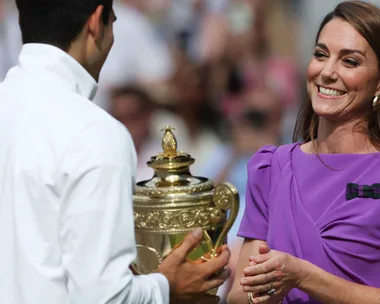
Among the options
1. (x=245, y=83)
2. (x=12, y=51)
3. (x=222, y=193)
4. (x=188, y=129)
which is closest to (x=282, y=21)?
(x=245, y=83)

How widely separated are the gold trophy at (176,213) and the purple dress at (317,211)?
11 centimetres

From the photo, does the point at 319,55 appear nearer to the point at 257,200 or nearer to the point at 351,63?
the point at 351,63

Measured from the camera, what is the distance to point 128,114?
6.81 metres

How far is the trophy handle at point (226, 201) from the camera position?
3.17 metres

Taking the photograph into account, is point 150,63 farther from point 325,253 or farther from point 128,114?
point 325,253

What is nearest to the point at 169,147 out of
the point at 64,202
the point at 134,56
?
the point at 64,202

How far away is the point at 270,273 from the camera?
9.19ft

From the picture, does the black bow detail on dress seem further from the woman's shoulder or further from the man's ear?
the man's ear

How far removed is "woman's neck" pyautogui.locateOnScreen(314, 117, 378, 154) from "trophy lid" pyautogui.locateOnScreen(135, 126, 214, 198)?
1.43 ft

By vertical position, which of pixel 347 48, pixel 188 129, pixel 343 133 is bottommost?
pixel 188 129

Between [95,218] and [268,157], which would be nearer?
[95,218]

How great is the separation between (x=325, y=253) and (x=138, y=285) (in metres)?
0.73

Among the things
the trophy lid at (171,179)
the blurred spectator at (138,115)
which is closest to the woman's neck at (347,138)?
the trophy lid at (171,179)

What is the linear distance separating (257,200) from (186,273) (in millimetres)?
528
